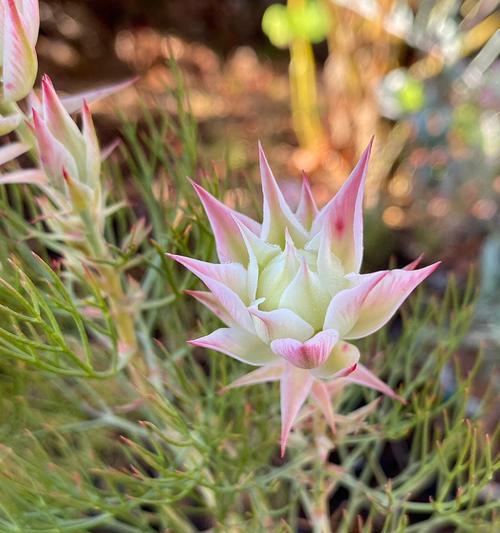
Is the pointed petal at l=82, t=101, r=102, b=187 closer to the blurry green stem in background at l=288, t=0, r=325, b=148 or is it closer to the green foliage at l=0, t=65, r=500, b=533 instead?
the green foliage at l=0, t=65, r=500, b=533

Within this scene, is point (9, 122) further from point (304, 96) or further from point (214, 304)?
point (304, 96)

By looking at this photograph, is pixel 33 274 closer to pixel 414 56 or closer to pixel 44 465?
pixel 44 465

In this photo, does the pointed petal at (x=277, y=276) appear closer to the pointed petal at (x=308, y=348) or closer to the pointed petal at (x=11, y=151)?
the pointed petal at (x=308, y=348)

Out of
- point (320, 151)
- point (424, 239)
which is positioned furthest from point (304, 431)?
point (320, 151)

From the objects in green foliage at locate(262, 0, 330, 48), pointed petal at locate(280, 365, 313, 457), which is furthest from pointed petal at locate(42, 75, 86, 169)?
green foliage at locate(262, 0, 330, 48)

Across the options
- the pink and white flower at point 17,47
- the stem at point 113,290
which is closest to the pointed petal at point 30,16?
the pink and white flower at point 17,47
